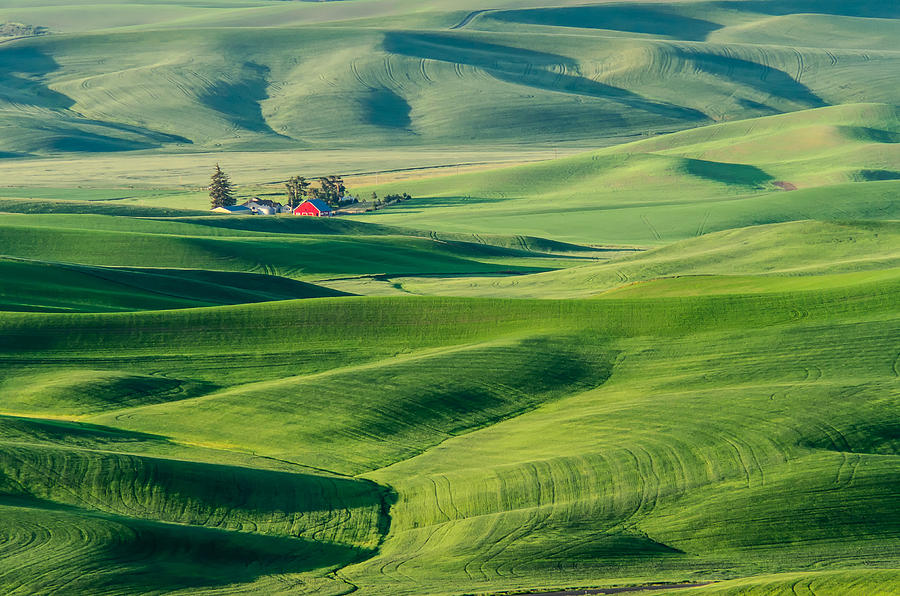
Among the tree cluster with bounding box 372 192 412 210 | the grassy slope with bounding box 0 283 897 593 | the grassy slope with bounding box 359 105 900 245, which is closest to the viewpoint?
the grassy slope with bounding box 0 283 897 593

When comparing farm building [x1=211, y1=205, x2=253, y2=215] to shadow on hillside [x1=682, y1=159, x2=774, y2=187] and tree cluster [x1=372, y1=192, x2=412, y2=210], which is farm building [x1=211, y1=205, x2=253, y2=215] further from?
shadow on hillside [x1=682, y1=159, x2=774, y2=187]

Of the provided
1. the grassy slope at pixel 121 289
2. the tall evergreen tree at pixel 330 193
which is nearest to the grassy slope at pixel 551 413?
the grassy slope at pixel 121 289

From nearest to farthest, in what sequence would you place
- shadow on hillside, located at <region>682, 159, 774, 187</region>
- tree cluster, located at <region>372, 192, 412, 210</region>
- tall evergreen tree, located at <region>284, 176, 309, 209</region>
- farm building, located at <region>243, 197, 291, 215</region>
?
farm building, located at <region>243, 197, 291, 215</region>, tall evergreen tree, located at <region>284, 176, 309, 209</region>, tree cluster, located at <region>372, 192, 412, 210</region>, shadow on hillside, located at <region>682, 159, 774, 187</region>

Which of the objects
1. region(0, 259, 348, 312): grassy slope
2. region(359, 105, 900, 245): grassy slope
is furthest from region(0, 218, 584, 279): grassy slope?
region(359, 105, 900, 245): grassy slope

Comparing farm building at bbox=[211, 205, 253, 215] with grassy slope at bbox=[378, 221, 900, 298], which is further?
farm building at bbox=[211, 205, 253, 215]

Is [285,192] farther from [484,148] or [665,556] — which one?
[665,556]

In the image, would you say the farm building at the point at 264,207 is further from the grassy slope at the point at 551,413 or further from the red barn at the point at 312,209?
the grassy slope at the point at 551,413
